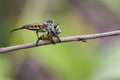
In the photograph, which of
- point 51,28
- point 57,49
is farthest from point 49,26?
point 57,49

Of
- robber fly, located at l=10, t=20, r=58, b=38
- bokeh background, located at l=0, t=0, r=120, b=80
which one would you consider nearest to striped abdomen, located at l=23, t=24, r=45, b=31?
robber fly, located at l=10, t=20, r=58, b=38

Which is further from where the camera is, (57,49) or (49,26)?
(57,49)

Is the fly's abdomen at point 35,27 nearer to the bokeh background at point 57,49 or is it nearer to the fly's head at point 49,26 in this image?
the fly's head at point 49,26

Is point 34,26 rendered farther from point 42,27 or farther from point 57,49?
point 57,49

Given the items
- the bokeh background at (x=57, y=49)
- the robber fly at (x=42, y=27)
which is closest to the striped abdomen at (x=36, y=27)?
the robber fly at (x=42, y=27)

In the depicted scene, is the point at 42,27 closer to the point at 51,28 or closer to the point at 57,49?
the point at 51,28

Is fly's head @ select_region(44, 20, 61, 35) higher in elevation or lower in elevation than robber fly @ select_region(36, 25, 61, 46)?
higher

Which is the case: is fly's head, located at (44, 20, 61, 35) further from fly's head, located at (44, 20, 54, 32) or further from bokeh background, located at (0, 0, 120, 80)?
bokeh background, located at (0, 0, 120, 80)

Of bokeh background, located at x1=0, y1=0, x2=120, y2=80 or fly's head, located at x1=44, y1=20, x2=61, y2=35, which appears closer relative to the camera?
fly's head, located at x1=44, y1=20, x2=61, y2=35

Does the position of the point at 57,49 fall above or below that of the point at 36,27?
below
